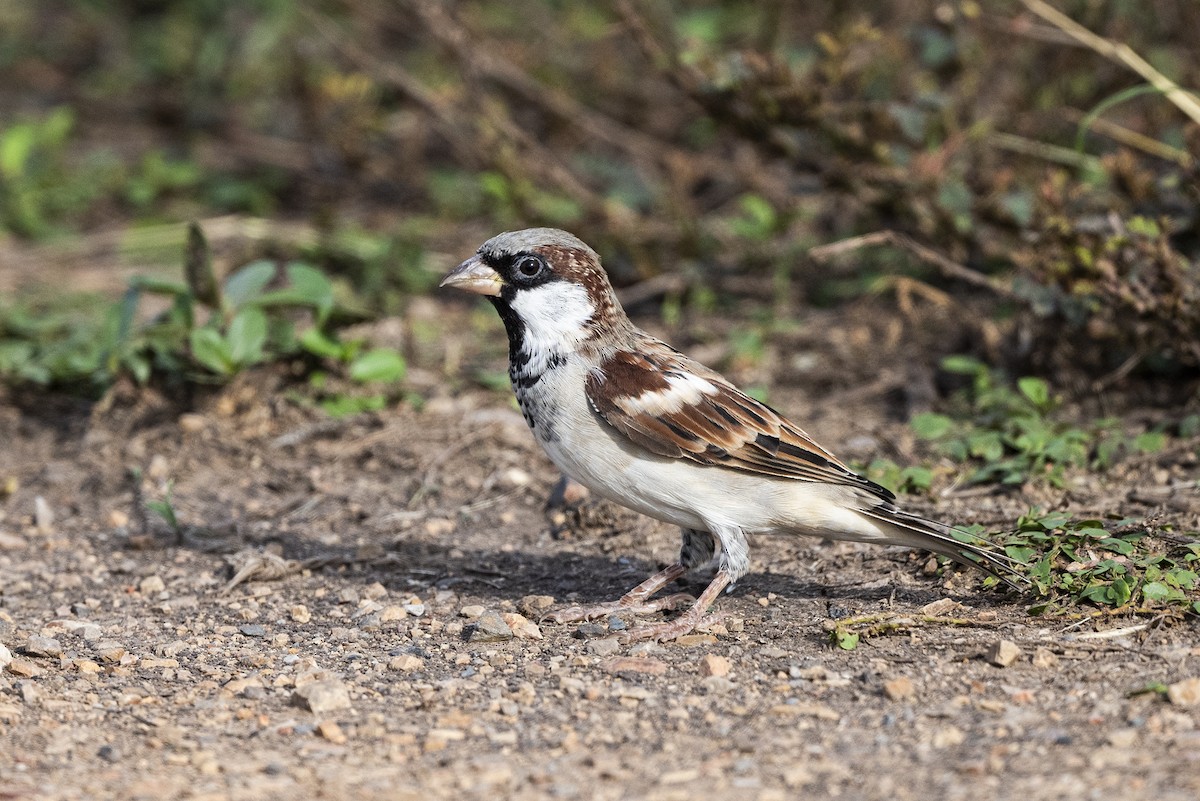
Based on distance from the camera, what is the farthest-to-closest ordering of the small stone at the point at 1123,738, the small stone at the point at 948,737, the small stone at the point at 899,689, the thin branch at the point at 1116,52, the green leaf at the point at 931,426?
the thin branch at the point at 1116,52 < the green leaf at the point at 931,426 < the small stone at the point at 899,689 < the small stone at the point at 948,737 < the small stone at the point at 1123,738

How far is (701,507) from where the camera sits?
15.1ft

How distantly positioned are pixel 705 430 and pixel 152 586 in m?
2.23

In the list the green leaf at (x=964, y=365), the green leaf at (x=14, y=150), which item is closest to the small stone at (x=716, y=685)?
the green leaf at (x=964, y=365)

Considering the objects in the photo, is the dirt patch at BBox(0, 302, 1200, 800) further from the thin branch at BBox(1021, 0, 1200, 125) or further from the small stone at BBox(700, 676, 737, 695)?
the thin branch at BBox(1021, 0, 1200, 125)

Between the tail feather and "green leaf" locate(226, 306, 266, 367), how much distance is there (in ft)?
10.1

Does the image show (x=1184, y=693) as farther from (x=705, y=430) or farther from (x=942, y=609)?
(x=705, y=430)

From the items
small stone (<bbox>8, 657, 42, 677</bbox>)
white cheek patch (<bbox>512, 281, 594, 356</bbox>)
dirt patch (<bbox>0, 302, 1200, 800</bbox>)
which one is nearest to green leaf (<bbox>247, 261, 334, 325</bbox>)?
dirt patch (<bbox>0, 302, 1200, 800</bbox>)

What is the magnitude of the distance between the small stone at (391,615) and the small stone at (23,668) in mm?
1132

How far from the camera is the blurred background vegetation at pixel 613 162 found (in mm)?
6340

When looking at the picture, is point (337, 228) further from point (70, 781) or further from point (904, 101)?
point (70, 781)

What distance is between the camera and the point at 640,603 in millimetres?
4852

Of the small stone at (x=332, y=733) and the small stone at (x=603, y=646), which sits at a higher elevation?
the small stone at (x=603, y=646)

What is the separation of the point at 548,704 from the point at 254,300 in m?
3.13

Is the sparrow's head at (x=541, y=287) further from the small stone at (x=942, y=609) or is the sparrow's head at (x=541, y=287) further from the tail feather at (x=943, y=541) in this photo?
the small stone at (x=942, y=609)
